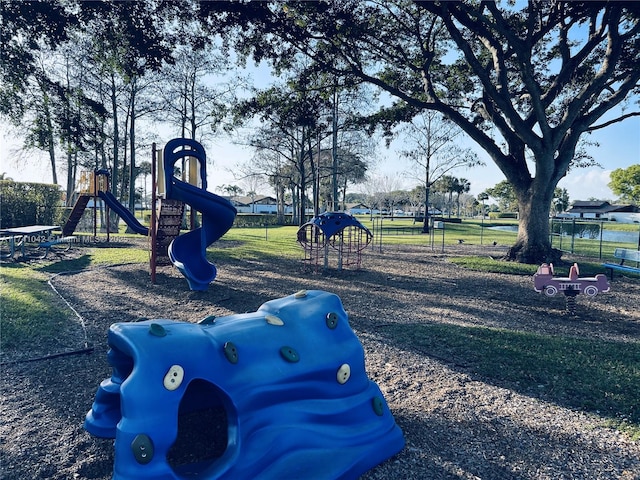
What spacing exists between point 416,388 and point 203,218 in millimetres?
7072

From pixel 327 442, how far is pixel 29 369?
3.96m

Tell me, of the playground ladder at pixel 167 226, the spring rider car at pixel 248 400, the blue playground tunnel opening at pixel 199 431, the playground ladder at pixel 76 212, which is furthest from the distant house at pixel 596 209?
the blue playground tunnel opening at pixel 199 431

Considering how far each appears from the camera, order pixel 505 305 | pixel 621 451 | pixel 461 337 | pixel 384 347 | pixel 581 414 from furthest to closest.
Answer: pixel 505 305 → pixel 461 337 → pixel 384 347 → pixel 581 414 → pixel 621 451

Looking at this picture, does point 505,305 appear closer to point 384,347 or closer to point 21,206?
point 384,347

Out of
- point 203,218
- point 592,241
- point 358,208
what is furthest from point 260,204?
point 203,218

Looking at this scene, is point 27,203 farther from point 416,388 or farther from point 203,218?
point 416,388

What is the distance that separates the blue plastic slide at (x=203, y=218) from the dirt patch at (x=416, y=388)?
1.84 feet

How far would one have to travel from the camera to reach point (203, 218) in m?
9.88

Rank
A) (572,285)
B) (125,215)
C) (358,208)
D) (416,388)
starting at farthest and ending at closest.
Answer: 1. (358,208)
2. (125,215)
3. (572,285)
4. (416,388)

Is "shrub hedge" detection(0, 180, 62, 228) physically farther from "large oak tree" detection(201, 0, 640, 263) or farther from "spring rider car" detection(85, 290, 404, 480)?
"spring rider car" detection(85, 290, 404, 480)

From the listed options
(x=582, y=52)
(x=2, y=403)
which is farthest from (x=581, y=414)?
(x=582, y=52)

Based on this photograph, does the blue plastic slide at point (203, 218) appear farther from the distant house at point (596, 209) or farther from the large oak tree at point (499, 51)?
the distant house at point (596, 209)

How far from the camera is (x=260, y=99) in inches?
623

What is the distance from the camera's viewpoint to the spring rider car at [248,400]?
95.3 inches
